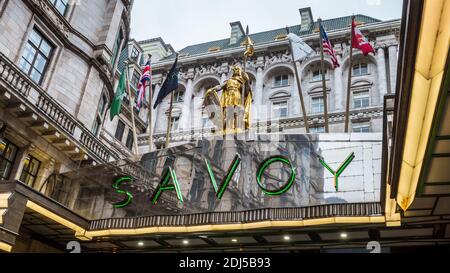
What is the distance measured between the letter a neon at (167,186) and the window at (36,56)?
877 cm

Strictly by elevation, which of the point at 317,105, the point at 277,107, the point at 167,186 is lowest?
the point at 167,186

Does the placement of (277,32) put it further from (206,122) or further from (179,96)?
(206,122)

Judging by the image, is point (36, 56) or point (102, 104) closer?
point (36, 56)

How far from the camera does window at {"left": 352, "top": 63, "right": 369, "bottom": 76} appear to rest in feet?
143

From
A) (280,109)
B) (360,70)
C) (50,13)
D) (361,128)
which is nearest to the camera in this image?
(50,13)

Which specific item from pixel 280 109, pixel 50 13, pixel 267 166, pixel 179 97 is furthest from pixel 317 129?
pixel 50 13

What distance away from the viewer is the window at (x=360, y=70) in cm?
4362

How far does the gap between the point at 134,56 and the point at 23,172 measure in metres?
32.8

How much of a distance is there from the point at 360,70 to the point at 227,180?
29.8 m

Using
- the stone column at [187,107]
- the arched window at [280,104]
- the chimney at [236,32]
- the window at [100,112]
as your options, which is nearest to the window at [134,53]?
the stone column at [187,107]

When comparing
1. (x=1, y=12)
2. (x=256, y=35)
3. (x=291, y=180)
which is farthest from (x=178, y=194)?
(x=256, y=35)

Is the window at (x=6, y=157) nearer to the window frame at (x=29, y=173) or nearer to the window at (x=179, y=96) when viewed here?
the window frame at (x=29, y=173)

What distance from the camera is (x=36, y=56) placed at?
22.9 m

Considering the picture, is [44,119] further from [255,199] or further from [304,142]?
[304,142]
